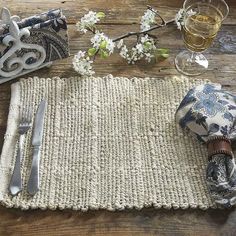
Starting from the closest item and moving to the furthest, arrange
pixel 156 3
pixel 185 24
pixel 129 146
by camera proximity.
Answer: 1. pixel 129 146
2. pixel 185 24
3. pixel 156 3

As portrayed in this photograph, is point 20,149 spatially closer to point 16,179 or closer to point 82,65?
point 16,179

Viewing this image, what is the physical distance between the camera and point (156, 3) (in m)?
1.15

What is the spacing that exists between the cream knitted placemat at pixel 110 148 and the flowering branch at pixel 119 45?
0.16 feet

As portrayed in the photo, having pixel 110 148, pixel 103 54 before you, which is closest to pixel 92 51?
pixel 103 54

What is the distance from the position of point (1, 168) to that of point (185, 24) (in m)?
0.48

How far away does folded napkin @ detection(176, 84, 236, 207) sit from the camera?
813mm

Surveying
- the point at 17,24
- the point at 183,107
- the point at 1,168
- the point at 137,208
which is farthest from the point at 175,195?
the point at 17,24

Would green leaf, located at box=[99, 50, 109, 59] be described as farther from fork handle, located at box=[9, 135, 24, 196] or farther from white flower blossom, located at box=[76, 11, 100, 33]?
fork handle, located at box=[9, 135, 24, 196]

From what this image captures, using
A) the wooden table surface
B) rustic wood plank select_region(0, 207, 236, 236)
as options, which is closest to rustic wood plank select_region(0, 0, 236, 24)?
the wooden table surface

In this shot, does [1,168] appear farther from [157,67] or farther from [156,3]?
[156,3]

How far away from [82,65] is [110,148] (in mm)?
206

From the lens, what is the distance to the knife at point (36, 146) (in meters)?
0.82

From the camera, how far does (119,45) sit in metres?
1.04

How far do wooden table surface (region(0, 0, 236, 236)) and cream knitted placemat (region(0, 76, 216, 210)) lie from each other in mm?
18
